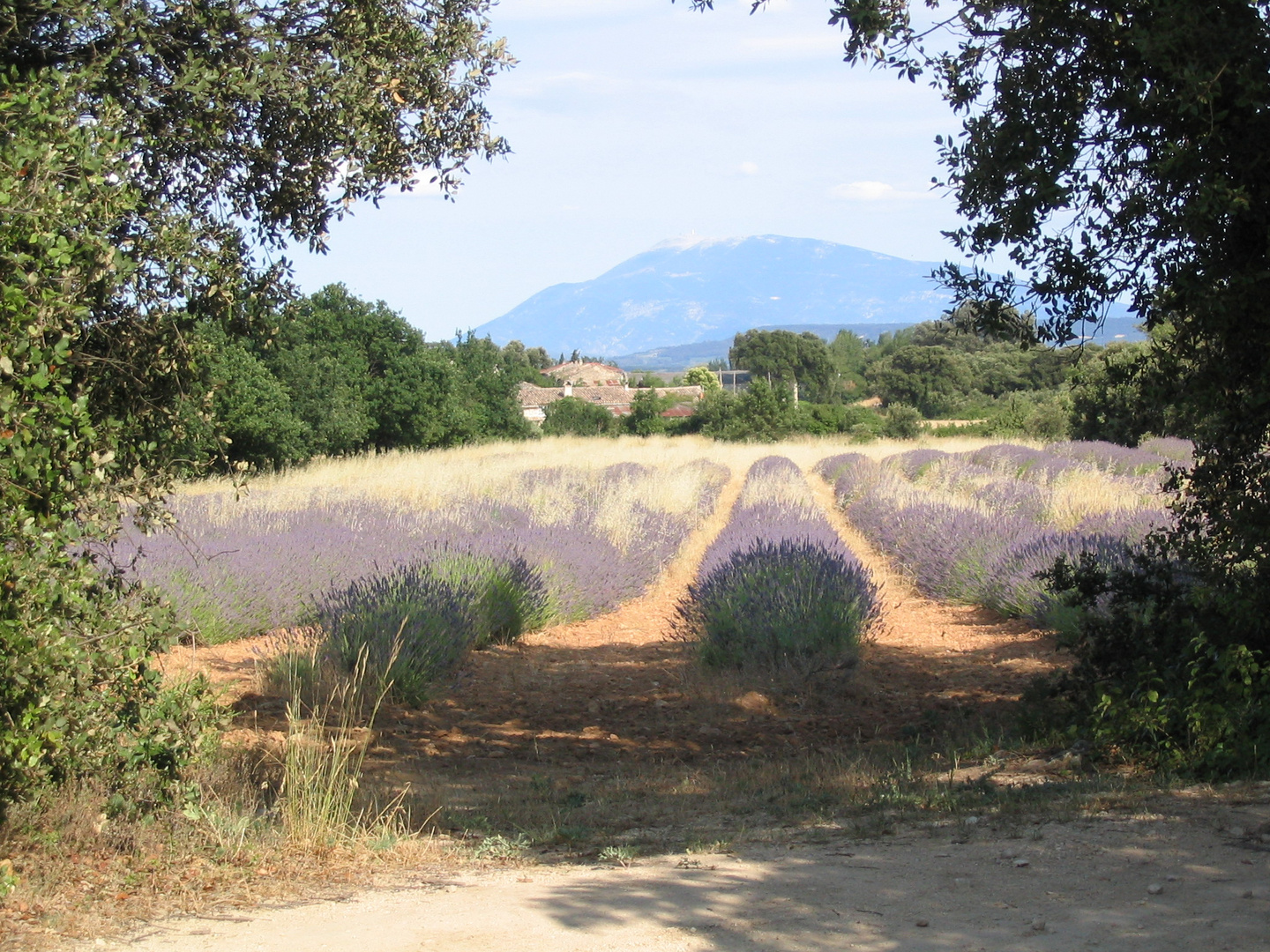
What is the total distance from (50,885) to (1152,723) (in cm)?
514

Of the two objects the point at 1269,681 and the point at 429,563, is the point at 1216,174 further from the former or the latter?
the point at 429,563

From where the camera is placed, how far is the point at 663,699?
8594 mm

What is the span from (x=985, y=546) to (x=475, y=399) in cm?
4092

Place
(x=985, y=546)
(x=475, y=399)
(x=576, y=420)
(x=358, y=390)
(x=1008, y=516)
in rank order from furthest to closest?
(x=576, y=420) < (x=475, y=399) < (x=358, y=390) < (x=1008, y=516) < (x=985, y=546)

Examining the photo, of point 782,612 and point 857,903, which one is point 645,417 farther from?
point 857,903

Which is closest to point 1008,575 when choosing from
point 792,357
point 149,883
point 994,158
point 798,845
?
point 994,158

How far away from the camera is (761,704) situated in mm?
8234

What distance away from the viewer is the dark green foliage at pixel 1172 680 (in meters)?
5.29

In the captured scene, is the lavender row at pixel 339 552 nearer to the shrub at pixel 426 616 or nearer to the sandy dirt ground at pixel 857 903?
the shrub at pixel 426 616

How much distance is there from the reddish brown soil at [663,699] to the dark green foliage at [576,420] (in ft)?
160

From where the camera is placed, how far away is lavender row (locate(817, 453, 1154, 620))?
11469 millimetres

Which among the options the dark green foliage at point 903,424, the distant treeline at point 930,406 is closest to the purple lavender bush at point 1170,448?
the distant treeline at point 930,406

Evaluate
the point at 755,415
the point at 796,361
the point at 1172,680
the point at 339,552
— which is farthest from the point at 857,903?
the point at 796,361

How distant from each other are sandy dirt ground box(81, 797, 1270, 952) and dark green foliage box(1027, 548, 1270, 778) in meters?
0.78
